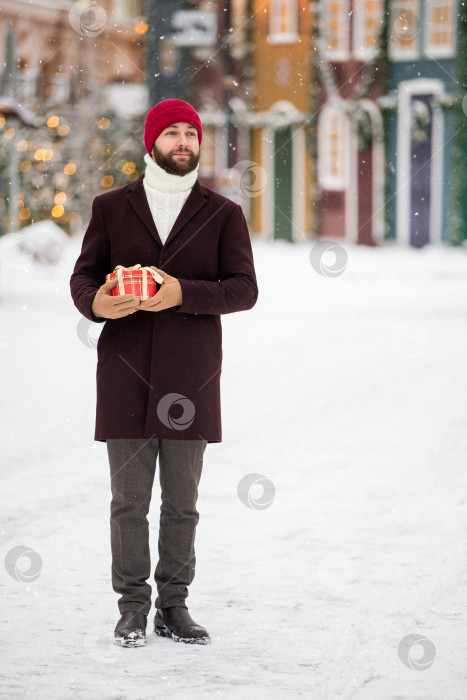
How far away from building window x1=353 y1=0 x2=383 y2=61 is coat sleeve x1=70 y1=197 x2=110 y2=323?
24.6m

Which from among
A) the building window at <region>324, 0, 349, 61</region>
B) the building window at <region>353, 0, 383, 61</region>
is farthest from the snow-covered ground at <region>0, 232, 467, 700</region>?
the building window at <region>324, 0, 349, 61</region>

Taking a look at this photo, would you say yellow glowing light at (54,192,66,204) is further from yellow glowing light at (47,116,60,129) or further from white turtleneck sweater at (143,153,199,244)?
white turtleneck sweater at (143,153,199,244)

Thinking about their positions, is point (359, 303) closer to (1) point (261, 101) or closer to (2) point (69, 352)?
(2) point (69, 352)

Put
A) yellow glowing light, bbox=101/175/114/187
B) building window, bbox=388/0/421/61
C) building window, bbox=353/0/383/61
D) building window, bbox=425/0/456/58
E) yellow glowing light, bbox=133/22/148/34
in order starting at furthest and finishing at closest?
→ yellow glowing light, bbox=133/22/148/34, yellow glowing light, bbox=101/175/114/187, building window, bbox=353/0/383/61, building window, bbox=388/0/421/61, building window, bbox=425/0/456/58

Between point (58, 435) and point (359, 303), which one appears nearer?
point (58, 435)

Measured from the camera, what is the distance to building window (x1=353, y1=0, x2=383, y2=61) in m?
27.4

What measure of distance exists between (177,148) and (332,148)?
24486 mm

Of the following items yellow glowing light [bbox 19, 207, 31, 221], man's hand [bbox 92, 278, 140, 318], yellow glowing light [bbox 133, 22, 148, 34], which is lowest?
yellow glowing light [bbox 19, 207, 31, 221]

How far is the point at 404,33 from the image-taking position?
2719cm

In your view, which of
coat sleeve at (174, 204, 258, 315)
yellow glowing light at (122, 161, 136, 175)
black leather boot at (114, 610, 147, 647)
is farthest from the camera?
yellow glowing light at (122, 161, 136, 175)

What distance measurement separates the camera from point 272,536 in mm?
5637

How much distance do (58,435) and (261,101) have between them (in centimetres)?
2185

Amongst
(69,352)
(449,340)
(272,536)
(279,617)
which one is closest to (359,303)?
(449,340)

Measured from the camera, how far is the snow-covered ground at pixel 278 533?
3867 mm
